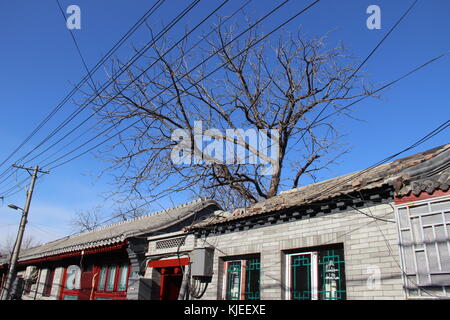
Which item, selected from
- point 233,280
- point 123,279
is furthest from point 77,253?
point 233,280

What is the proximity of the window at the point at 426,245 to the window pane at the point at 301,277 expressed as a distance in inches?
81.0

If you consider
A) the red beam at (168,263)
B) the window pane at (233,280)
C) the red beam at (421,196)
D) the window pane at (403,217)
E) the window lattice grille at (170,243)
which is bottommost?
the window pane at (233,280)

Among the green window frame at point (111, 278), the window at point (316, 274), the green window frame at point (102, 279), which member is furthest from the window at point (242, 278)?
the green window frame at point (102, 279)

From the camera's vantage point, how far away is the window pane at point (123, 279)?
12844 mm

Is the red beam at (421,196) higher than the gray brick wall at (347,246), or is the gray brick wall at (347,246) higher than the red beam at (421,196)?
the red beam at (421,196)

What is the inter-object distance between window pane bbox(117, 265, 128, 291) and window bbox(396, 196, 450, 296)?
9.78 meters

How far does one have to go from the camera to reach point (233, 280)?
902cm

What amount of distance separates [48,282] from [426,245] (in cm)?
1817

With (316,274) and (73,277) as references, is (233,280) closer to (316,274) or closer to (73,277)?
(316,274)

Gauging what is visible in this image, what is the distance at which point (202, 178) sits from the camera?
611 inches

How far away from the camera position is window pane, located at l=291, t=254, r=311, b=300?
24.1ft

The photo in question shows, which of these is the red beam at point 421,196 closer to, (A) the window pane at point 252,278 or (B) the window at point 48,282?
(A) the window pane at point 252,278
